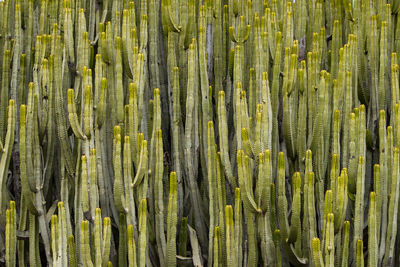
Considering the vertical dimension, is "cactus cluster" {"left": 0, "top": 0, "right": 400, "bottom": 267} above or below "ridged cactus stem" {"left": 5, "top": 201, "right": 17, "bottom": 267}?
above

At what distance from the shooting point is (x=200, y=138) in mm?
3338

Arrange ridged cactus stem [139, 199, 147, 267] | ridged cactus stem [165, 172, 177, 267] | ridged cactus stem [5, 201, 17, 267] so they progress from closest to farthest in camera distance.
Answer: ridged cactus stem [139, 199, 147, 267]
ridged cactus stem [165, 172, 177, 267]
ridged cactus stem [5, 201, 17, 267]

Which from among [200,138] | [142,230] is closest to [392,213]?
[200,138]

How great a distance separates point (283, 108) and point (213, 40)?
0.65 metres

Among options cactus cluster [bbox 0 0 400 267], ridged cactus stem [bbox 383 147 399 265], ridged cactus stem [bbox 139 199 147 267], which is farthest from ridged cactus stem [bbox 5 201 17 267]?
ridged cactus stem [bbox 383 147 399 265]

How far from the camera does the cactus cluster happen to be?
9.62 ft

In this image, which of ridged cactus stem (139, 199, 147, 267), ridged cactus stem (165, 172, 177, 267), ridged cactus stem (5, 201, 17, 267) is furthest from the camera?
ridged cactus stem (5, 201, 17, 267)

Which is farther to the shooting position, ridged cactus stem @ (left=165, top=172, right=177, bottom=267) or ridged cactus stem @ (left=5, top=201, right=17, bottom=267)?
ridged cactus stem @ (left=5, top=201, right=17, bottom=267)

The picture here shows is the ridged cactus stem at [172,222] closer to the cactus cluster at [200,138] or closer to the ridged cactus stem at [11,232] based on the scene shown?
the cactus cluster at [200,138]

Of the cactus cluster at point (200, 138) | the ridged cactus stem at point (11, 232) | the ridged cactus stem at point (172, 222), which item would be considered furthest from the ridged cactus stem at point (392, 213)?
the ridged cactus stem at point (11, 232)

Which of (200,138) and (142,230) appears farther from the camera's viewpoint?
(200,138)

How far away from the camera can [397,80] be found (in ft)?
10.7

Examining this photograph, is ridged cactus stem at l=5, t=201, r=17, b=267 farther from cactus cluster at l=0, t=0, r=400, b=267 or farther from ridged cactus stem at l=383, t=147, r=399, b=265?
ridged cactus stem at l=383, t=147, r=399, b=265

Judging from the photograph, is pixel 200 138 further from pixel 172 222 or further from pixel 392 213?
pixel 392 213
